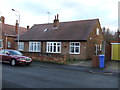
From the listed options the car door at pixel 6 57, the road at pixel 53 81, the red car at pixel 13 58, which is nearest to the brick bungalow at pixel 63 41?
the red car at pixel 13 58

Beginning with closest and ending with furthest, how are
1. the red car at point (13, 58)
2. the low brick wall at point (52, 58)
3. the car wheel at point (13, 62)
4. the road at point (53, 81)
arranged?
the road at point (53, 81)
the red car at point (13, 58)
the car wheel at point (13, 62)
the low brick wall at point (52, 58)

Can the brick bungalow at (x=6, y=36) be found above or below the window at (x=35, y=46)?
above

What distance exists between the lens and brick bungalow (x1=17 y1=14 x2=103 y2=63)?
69.1ft

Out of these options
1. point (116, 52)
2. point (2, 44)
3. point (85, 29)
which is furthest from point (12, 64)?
point (2, 44)

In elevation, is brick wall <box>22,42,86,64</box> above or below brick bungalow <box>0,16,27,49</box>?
below

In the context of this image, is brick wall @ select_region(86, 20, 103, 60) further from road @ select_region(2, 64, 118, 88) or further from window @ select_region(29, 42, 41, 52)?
road @ select_region(2, 64, 118, 88)

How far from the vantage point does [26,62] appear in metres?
14.6

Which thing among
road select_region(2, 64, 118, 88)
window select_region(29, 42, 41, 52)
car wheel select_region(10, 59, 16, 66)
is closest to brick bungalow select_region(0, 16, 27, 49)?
window select_region(29, 42, 41, 52)

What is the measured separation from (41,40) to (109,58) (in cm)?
1133

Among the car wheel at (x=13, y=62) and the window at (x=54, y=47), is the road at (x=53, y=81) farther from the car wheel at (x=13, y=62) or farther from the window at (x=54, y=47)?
the window at (x=54, y=47)

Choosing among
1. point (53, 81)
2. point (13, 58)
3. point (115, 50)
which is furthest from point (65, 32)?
point (53, 81)

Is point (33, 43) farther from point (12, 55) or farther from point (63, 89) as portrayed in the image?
point (63, 89)

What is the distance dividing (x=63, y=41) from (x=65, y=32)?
7.91ft

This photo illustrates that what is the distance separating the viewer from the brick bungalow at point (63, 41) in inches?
829
